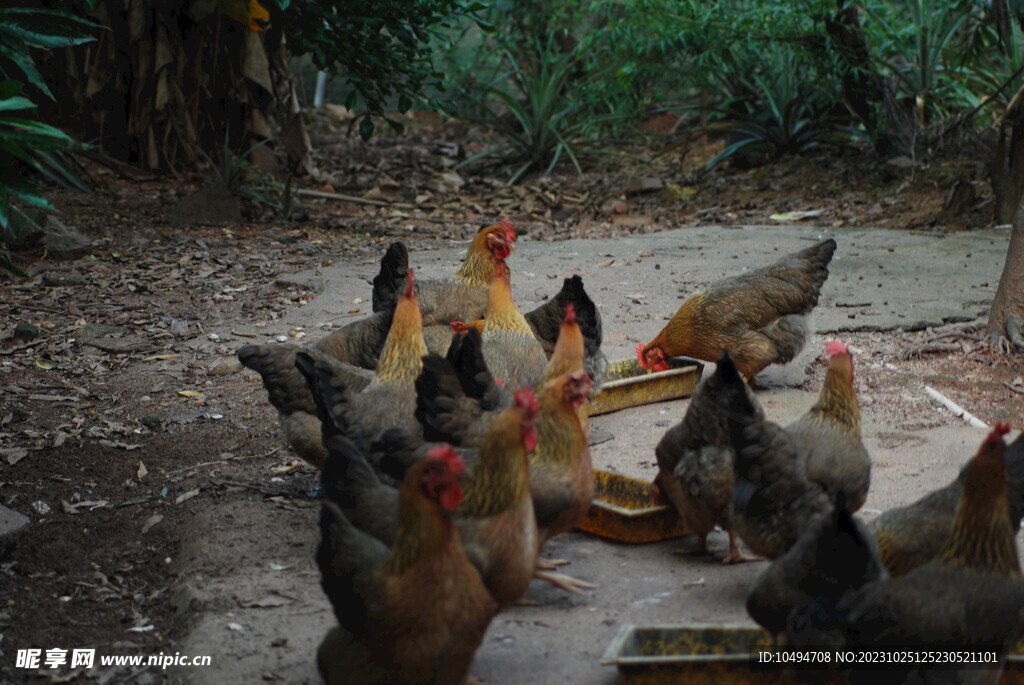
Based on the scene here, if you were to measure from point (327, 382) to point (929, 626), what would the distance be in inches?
97.6

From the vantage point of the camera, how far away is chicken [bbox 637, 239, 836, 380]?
5707 mm

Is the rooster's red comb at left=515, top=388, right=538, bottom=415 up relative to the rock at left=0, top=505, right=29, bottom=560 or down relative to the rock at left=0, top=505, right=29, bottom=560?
up

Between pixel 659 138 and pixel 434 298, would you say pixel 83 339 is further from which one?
pixel 659 138

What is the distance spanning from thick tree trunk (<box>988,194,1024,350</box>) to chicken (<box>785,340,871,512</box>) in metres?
2.94

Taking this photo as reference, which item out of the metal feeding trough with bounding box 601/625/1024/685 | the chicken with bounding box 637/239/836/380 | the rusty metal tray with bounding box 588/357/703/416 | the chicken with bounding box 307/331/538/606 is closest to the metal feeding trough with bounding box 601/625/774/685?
the metal feeding trough with bounding box 601/625/1024/685

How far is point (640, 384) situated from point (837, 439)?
6.46 feet

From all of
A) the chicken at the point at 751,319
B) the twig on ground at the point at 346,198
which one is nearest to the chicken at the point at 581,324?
the chicken at the point at 751,319

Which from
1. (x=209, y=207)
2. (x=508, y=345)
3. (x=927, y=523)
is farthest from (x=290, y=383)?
(x=209, y=207)

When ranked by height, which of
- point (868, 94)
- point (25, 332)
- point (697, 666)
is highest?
point (868, 94)

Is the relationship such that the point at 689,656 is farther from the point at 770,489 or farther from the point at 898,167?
the point at 898,167

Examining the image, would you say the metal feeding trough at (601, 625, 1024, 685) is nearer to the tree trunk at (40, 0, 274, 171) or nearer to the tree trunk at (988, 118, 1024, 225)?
the tree trunk at (988, 118, 1024, 225)

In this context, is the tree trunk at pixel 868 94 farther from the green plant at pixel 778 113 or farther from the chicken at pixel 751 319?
the chicken at pixel 751 319

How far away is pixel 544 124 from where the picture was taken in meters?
14.7

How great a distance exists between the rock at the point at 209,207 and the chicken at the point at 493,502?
808 cm
